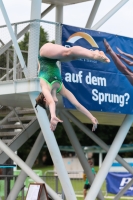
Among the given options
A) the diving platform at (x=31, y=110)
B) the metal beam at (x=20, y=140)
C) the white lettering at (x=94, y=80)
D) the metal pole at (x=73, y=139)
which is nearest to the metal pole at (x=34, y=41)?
the diving platform at (x=31, y=110)

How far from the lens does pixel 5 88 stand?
19.5m

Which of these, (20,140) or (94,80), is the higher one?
(94,80)

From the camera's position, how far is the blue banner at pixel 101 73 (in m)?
19.3

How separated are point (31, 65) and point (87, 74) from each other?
1829 mm

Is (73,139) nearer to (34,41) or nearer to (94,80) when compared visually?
(94,80)

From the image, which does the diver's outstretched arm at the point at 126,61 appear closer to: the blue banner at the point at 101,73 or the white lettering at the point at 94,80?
the blue banner at the point at 101,73

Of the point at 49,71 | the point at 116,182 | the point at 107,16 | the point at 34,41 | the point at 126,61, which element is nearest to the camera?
the point at 49,71

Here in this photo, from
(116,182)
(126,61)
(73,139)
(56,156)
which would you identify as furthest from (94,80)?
(116,182)

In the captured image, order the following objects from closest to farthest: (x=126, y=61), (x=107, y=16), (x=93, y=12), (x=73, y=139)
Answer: (x=126, y=61) → (x=107, y=16) → (x=73, y=139) → (x=93, y=12)

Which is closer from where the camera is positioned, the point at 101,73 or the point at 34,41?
the point at 34,41

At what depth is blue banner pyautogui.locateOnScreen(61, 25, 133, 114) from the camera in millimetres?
19297

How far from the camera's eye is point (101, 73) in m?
20.0

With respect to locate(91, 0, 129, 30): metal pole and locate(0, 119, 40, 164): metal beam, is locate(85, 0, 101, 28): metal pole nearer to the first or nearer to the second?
locate(91, 0, 129, 30): metal pole

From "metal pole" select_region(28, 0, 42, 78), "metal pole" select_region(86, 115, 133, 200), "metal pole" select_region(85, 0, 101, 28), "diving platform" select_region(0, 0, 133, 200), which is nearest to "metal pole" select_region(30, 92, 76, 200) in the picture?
"diving platform" select_region(0, 0, 133, 200)
